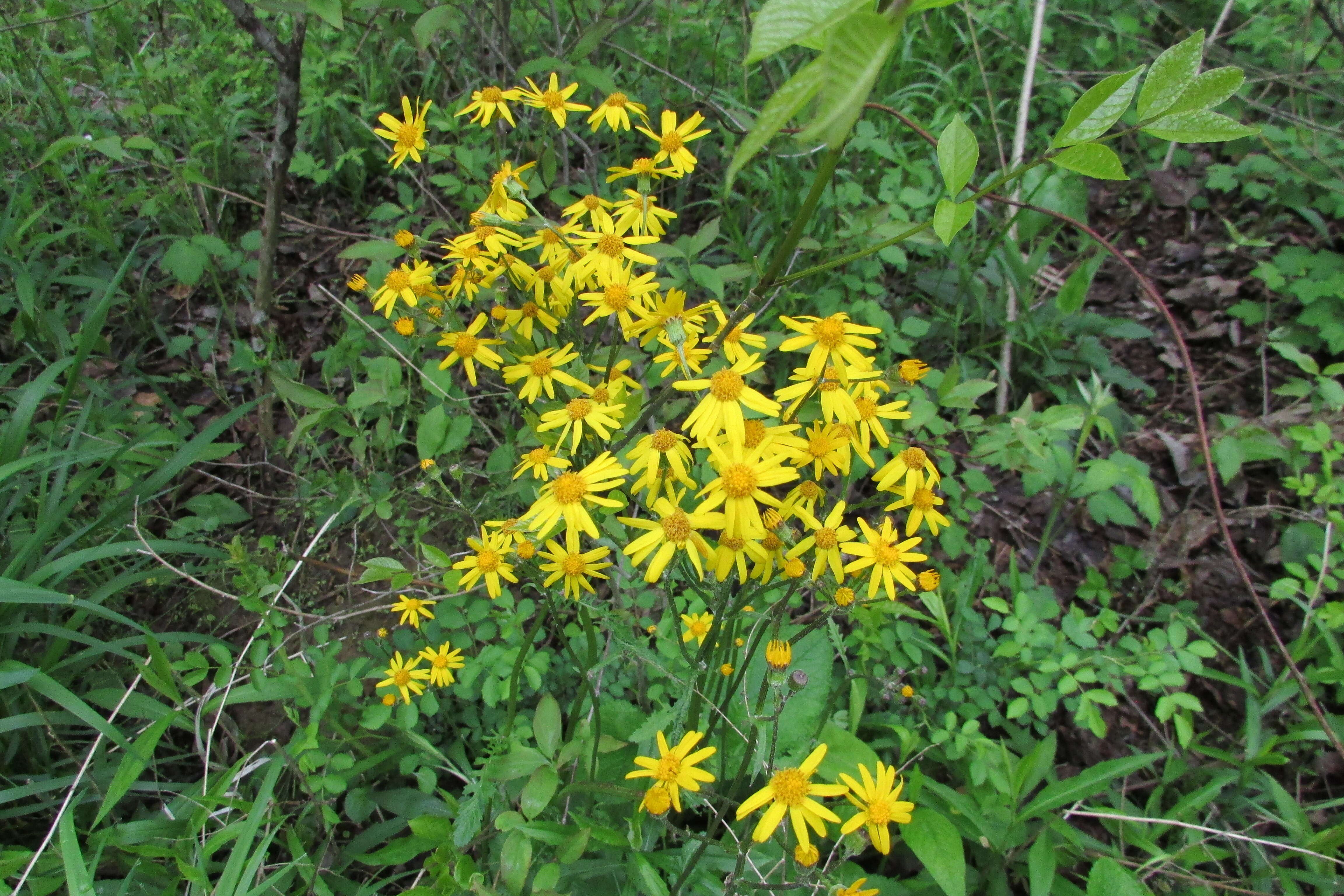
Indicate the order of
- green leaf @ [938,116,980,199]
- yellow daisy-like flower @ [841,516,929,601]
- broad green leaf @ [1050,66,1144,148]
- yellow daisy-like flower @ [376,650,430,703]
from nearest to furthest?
broad green leaf @ [1050,66,1144,148] → green leaf @ [938,116,980,199] → yellow daisy-like flower @ [841,516,929,601] → yellow daisy-like flower @ [376,650,430,703]

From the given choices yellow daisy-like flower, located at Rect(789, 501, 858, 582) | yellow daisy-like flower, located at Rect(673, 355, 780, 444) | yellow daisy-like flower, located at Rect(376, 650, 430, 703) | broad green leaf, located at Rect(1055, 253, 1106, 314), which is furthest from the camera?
broad green leaf, located at Rect(1055, 253, 1106, 314)

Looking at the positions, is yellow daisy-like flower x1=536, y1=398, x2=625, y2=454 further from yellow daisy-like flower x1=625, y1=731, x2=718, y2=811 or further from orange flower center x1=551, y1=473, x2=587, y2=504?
yellow daisy-like flower x1=625, y1=731, x2=718, y2=811

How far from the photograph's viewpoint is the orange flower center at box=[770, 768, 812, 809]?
1.07 meters

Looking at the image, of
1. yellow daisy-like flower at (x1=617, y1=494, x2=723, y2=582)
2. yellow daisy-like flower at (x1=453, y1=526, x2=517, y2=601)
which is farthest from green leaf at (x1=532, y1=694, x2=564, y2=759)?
yellow daisy-like flower at (x1=617, y1=494, x2=723, y2=582)

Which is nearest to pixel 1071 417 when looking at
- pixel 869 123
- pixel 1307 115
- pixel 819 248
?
pixel 819 248

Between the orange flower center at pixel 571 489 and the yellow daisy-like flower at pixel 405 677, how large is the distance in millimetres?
711

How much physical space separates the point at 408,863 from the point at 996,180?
180cm

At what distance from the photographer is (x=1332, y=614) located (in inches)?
71.0

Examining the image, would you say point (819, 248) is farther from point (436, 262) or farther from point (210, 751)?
point (210, 751)

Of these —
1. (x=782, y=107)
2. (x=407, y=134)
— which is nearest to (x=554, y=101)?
(x=407, y=134)

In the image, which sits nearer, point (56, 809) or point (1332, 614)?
point (56, 809)

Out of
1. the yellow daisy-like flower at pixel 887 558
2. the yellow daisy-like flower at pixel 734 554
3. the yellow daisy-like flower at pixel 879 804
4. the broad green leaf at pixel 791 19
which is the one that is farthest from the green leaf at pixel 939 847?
the broad green leaf at pixel 791 19

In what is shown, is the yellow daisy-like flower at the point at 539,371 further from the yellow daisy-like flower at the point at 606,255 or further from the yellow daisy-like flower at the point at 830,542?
the yellow daisy-like flower at the point at 830,542

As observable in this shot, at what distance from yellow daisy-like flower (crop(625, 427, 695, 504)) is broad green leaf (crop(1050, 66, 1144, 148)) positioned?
20.8 inches
